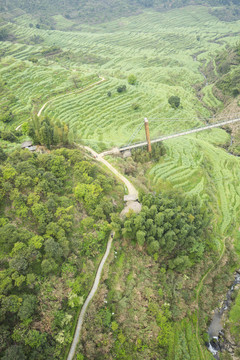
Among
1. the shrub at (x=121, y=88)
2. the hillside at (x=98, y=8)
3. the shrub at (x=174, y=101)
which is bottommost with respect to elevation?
the shrub at (x=174, y=101)

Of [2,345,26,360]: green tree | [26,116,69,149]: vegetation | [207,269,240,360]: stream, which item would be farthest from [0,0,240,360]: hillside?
[207,269,240,360]: stream

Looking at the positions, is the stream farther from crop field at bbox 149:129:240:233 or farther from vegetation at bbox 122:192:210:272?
crop field at bbox 149:129:240:233

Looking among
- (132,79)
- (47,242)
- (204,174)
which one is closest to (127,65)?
(132,79)

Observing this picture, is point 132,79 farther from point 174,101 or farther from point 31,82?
point 31,82

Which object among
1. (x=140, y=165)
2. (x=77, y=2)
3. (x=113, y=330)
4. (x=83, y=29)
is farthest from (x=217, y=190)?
(x=77, y=2)

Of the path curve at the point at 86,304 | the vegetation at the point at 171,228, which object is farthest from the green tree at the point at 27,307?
the vegetation at the point at 171,228

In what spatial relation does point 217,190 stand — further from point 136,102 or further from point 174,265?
point 136,102

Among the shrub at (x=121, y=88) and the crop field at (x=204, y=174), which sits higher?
the shrub at (x=121, y=88)

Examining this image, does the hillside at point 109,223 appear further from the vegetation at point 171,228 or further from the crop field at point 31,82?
the crop field at point 31,82
